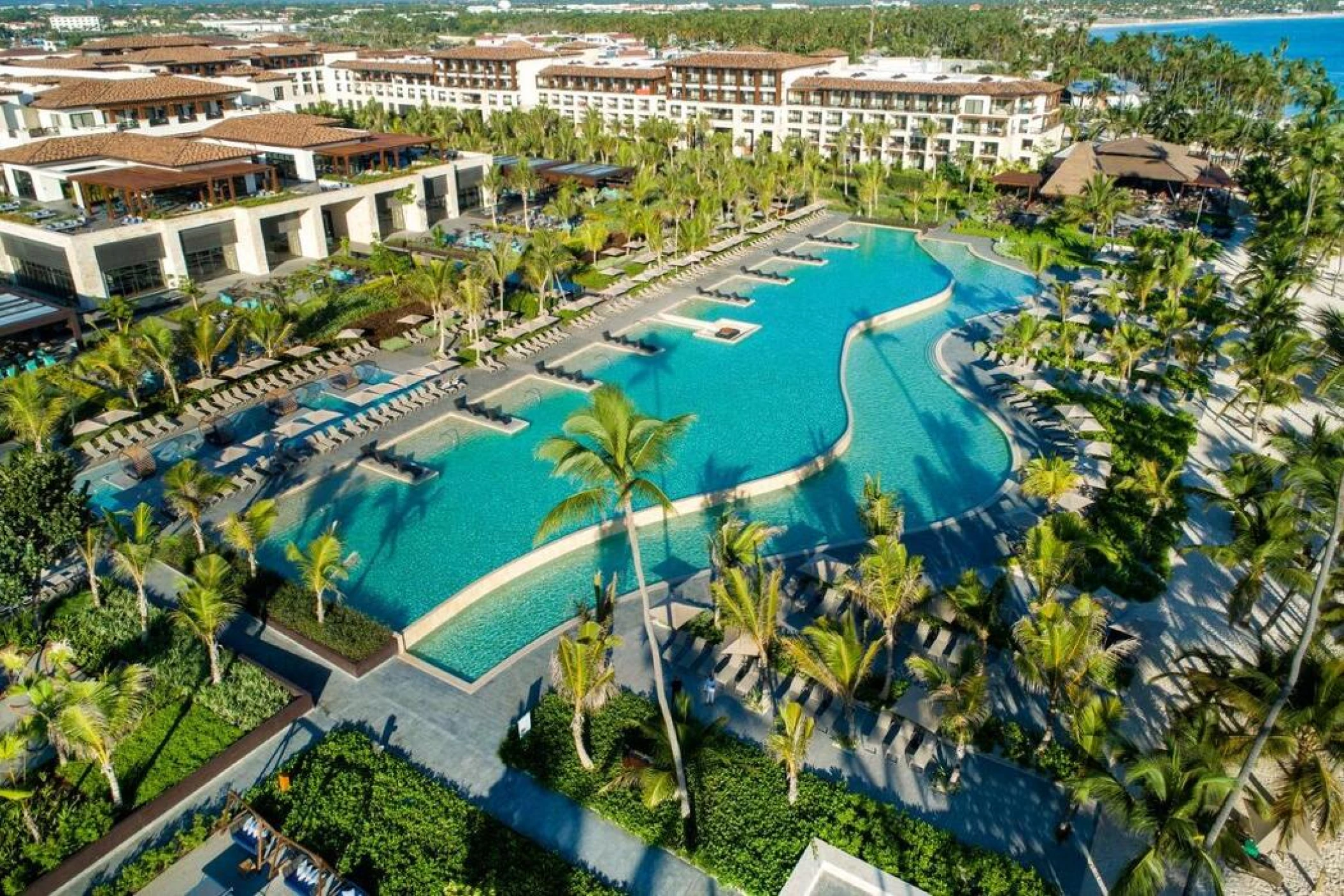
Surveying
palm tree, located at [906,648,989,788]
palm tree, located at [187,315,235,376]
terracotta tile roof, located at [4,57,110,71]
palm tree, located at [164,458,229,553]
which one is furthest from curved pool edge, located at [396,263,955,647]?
terracotta tile roof, located at [4,57,110,71]

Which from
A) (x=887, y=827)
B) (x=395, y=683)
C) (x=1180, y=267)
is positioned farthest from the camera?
(x=1180, y=267)

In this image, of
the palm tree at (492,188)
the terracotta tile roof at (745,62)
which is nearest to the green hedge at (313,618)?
the palm tree at (492,188)

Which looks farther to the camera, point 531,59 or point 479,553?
point 531,59

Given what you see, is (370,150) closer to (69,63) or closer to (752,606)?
(69,63)

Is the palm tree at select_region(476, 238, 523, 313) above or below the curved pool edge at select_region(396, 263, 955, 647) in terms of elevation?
above

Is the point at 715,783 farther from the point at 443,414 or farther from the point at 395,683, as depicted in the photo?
the point at 443,414

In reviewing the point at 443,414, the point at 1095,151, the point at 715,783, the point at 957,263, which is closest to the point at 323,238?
the point at 443,414

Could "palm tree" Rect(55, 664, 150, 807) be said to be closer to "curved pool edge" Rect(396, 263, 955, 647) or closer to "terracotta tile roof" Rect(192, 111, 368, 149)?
"curved pool edge" Rect(396, 263, 955, 647)
